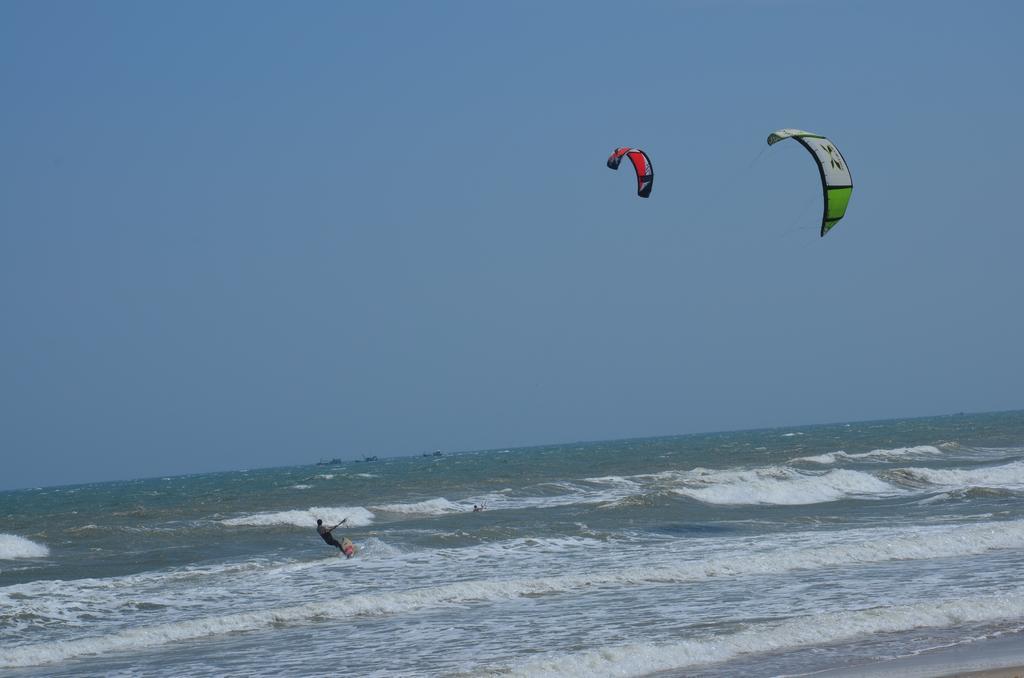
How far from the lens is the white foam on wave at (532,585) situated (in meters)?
13.1

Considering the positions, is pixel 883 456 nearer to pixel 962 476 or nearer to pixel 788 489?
pixel 962 476

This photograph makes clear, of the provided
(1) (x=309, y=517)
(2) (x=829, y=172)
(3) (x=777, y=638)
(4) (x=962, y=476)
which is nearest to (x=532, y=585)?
(3) (x=777, y=638)

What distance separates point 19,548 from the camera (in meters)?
26.3

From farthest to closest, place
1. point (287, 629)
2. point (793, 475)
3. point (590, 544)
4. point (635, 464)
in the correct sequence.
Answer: point (635, 464)
point (793, 475)
point (590, 544)
point (287, 629)

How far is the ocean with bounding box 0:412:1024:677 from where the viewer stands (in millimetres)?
10867

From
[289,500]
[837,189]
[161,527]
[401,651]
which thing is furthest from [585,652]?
[289,500]

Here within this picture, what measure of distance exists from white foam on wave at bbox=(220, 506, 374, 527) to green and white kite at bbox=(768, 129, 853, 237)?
58.0 feet

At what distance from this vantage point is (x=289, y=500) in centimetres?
4259

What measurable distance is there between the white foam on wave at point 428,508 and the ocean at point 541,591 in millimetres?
2438

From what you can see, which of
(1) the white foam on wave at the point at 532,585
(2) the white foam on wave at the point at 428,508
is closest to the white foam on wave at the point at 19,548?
(1) the white foam on wave at the point at 532,585

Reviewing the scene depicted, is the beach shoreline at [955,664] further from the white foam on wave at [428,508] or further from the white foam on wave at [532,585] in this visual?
the white foam on wave at [428,508]

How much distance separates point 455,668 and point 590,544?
1000cm

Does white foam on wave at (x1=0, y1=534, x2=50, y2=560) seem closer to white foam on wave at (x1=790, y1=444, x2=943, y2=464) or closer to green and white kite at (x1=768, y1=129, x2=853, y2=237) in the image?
green and white kite at (x1=768, y1=129, x2=853, y2=237)

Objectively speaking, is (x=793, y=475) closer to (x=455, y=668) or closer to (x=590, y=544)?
(x=590, y=544)
